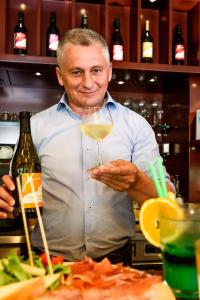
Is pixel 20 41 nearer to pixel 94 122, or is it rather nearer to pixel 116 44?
pixel 116 44

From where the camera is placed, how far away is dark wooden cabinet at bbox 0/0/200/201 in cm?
277

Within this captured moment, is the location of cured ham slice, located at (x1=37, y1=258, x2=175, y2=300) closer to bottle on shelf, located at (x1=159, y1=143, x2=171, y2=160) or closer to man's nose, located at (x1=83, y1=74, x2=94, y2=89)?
man's nose, located at (x1=83, y1=74, x2=94, y2=89)

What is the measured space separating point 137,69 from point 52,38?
25.2 inches

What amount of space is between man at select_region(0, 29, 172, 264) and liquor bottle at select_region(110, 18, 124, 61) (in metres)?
1.11

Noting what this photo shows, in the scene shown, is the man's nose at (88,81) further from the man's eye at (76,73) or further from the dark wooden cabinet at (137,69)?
the dark wooden cabinet at (137,69)

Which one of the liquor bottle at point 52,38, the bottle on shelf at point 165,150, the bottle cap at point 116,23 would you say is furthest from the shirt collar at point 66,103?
the bottle on shelf at point 165,150

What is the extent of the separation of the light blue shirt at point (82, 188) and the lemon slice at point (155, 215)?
81 centimetres

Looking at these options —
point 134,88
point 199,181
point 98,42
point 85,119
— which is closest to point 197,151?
point 199,181

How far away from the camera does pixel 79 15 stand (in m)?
2.99

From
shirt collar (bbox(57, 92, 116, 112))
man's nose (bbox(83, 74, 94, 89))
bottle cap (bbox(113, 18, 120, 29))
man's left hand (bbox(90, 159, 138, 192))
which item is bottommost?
man's left hand (bbox(90, 159, 138, 192))

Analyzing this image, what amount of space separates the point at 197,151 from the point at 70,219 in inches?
59.3

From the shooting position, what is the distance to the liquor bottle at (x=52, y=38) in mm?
2754

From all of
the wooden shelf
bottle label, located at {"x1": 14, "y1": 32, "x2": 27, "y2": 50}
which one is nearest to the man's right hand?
the wooden shelf

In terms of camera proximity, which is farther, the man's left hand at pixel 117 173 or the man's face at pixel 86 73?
the man's face at pixel 86 73
